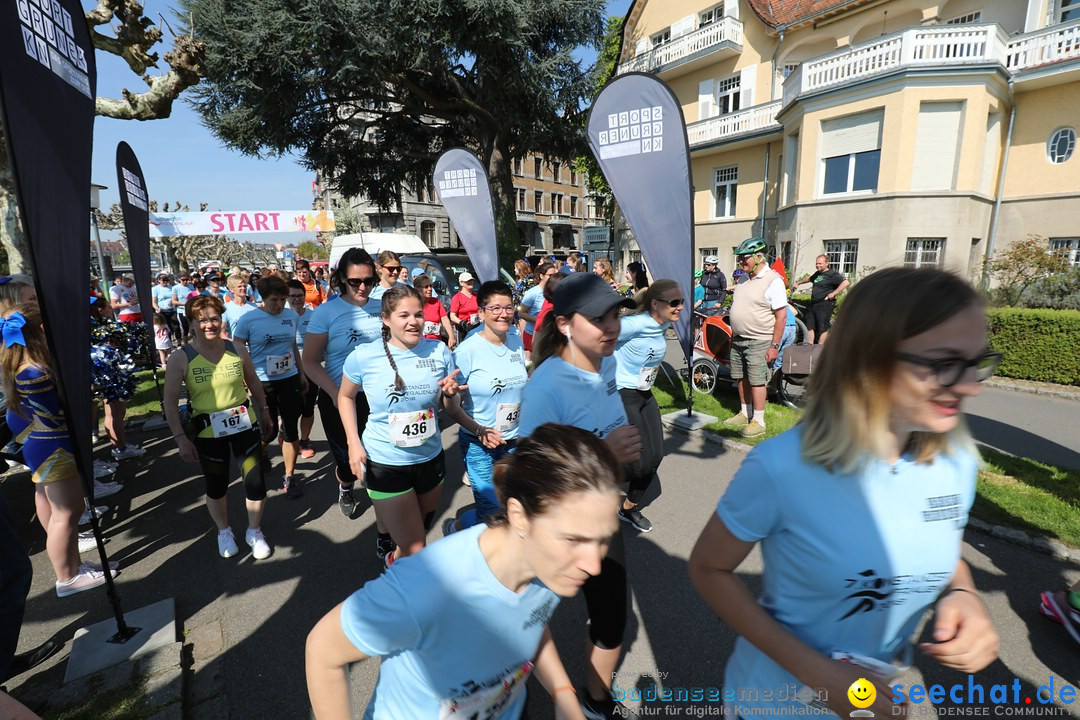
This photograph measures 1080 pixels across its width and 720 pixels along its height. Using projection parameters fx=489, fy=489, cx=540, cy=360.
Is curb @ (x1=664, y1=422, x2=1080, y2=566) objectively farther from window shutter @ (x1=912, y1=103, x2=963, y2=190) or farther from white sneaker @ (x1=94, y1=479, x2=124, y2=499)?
window shutter @ (x1=912, y1=103, x2=963, y2=190)

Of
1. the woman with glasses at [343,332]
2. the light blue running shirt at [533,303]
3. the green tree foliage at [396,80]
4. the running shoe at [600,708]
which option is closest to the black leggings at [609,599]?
the running shoe at [600,708]

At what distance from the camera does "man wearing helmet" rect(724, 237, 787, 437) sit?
18.6 ft

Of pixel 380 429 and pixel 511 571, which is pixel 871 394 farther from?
pixel 380 429

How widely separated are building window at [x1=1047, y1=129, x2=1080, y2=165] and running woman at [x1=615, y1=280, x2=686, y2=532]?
18299 millimetres

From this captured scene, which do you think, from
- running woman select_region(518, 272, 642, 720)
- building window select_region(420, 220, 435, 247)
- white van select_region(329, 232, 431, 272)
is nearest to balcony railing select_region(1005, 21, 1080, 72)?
white van select_region(329, 232, 431, 272)

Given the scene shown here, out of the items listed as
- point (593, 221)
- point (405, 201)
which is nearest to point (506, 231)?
point (405, 201)

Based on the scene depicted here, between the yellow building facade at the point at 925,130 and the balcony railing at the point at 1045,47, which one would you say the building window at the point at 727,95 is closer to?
the yellow building facade at the point at 925,130

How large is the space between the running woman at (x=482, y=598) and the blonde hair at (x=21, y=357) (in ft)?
11.7

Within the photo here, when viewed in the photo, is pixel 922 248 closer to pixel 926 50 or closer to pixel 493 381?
pixel 926 50

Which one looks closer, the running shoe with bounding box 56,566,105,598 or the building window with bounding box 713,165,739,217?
the running shoe with bounding box 56,566,105,598

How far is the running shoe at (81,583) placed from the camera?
3473 mm

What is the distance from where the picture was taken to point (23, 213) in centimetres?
232

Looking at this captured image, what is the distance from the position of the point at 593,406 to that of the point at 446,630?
1261 mm

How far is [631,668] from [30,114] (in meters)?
4.19
